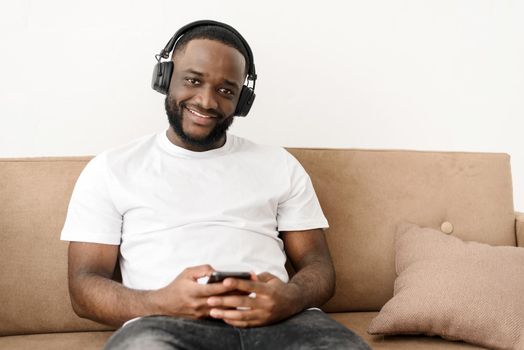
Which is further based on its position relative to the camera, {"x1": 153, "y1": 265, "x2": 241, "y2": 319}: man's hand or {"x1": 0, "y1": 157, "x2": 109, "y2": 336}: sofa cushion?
{"x1": 0, "y1": 157, "x2": 109, "y2": 336}: sofa cushion

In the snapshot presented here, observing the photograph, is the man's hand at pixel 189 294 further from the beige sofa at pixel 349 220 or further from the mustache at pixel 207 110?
the mustache at pixel 207 110

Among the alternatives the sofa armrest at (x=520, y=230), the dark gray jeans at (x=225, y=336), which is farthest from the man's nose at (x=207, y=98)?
the sofa armrest at (x=520, y=230)

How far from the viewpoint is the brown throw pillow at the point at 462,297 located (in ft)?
5.27

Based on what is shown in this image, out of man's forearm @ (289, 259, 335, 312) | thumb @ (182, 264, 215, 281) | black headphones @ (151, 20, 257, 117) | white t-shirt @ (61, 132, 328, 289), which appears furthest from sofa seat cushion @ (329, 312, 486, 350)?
black headphones @ (151, 20, 257, 117)

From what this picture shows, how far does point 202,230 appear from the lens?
64.6 inches

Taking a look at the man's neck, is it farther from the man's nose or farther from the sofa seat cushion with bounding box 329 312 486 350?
the sofa seat cushion with bounding box 329 312 486 350

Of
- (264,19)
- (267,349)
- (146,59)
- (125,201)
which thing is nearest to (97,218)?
(125,201)

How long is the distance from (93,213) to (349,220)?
0.81 meters

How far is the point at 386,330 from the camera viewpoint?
1.68m

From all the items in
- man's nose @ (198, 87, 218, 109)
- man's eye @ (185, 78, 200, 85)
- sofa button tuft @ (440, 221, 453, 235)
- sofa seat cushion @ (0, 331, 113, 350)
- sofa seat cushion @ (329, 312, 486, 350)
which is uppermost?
man's eye @ (185, 78, 200, 85)

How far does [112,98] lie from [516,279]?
1.44 m

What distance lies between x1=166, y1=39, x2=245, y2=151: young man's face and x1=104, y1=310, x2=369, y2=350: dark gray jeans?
1.96 ft

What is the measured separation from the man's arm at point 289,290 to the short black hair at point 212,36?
60 centimetres

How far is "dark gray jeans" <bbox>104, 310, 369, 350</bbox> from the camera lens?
1.30 m
